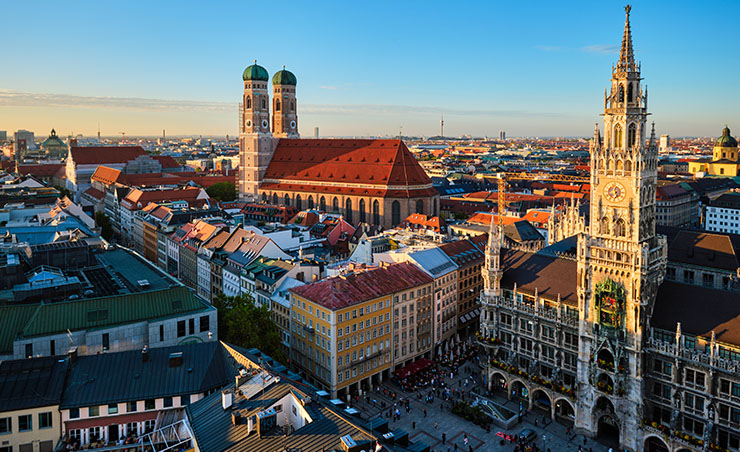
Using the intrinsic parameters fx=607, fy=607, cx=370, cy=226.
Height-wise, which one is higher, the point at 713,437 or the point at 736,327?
the point at 736,327

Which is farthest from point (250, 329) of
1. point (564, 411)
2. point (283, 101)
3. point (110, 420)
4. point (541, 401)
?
point (283, 101)

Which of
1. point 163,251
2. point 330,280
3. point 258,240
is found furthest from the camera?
point 163,251

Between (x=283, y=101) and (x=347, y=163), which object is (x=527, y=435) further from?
(x=283, y=101)

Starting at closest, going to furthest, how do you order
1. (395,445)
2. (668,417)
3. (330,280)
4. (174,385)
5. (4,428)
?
(395,445) → (4,428) → (174,385) → (668,417) → (330,280)

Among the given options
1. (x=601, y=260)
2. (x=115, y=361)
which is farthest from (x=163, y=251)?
(x=601, y=260)

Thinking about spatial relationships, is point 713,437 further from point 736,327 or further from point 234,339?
point 234,339

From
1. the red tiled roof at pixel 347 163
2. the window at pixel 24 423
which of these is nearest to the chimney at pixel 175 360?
the window at pixel 24 423
